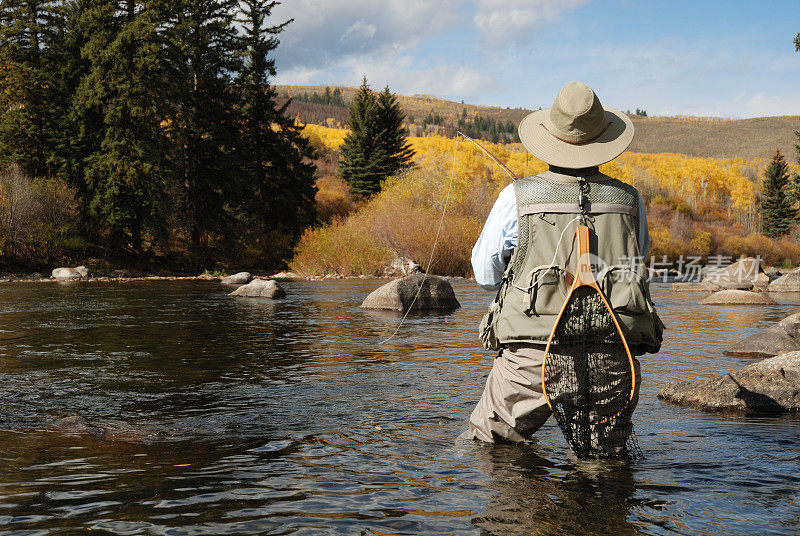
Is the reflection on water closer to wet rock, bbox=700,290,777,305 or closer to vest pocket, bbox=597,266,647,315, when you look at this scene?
vest pocket, bbox=597,266,647,315

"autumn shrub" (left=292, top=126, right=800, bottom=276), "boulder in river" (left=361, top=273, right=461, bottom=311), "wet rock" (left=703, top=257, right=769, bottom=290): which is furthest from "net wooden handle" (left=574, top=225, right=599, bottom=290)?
"wet rock" (left=703, top=257, right=769, bottom=290)

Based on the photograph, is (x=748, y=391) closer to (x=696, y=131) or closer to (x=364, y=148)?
(x=364, y=148)

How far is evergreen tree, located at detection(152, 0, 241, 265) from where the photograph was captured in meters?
38.0

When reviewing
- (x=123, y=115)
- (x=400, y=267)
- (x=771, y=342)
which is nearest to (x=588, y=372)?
(x=771, y=342)

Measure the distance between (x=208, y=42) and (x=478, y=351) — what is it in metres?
33.4

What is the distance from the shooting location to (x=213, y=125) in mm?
40062

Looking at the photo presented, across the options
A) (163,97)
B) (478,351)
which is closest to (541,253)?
(478,351)

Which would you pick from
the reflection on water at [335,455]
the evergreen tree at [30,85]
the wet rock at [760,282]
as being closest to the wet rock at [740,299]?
the wet rock at [760,282]

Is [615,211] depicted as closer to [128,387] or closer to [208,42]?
[128,387]

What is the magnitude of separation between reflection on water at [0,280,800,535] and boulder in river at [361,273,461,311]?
635 cm

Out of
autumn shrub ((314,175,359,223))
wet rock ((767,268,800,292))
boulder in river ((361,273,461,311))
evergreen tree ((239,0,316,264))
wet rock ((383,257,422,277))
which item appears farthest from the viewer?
autumn shrub ((314,175,359,223))

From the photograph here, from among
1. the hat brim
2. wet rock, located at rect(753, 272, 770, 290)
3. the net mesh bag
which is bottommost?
wet rock, located at rect(753, 272, 770, 290)

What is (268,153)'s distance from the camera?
45750 millimetres

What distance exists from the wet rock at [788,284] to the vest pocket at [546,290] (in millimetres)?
25111
